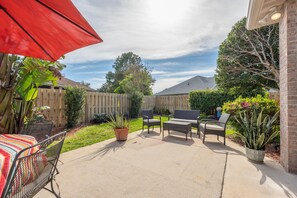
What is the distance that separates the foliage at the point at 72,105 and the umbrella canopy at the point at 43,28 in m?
4.69

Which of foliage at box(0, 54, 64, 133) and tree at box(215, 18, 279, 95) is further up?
tree at box(215, 18, 279, 95)

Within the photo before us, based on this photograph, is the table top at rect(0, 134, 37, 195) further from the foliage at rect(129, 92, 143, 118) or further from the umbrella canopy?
the foliage at rect(129, 92, 143, 118)

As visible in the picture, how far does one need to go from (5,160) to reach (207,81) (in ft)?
77.8

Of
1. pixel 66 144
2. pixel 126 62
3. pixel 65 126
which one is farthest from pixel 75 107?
pixel 126 62

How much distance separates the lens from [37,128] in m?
3.42

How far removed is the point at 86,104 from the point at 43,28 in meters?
6.68

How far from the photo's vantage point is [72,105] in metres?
6.58

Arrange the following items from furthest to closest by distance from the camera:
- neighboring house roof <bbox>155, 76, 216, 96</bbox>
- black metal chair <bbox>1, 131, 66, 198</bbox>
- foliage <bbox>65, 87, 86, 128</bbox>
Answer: neighboring house roof <bbox>155, 76, 216, 96</bbox> → foliage <bbox>65, 87, 86, 128</bbox> → black metal chair <bbox>1, 131, 66, 198</bbox>

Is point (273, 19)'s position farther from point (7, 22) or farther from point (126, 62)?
point (126, 62)

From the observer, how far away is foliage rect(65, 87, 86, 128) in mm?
6586

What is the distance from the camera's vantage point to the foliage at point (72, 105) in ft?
21.6

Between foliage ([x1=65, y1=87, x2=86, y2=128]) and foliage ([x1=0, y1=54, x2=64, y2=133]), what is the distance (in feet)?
8.18

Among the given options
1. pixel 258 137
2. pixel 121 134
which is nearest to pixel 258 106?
pixel 258 137

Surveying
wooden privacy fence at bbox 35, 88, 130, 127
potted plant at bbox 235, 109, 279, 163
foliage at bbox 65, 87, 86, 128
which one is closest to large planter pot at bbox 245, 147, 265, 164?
potted plant at bbox 235, 109, 279, 163
